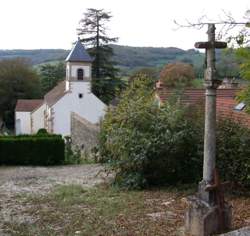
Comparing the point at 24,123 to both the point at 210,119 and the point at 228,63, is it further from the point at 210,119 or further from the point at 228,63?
the point at 210,119

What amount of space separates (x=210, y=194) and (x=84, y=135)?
19.3m

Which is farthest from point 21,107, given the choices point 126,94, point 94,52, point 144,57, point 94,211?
point 94,211

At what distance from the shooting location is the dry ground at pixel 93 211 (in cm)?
643

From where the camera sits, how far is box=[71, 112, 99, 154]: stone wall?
22256 millimetres

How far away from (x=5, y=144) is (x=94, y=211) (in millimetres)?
11938

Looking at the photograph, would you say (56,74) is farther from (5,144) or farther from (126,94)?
(126,94)

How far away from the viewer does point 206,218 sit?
5723 mm

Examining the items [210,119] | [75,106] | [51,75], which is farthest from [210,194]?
[51,75]


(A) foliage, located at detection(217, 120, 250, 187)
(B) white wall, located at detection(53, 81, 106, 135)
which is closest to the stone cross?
(A) foliage, located at detection(217, 120, 250, 187)

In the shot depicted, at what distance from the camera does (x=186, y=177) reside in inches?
392

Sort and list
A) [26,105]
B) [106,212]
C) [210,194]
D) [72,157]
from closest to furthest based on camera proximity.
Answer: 1. [210,194]
2. [106,212]
3. [72,157]
4. [26,105]

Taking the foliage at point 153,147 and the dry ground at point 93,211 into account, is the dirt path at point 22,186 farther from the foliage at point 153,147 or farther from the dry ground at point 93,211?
the foliage at point 153,147

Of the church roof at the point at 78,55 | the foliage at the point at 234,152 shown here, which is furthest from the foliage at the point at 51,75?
the foliage at the point at 234,152

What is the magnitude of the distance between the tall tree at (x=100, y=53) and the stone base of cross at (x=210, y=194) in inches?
1720
